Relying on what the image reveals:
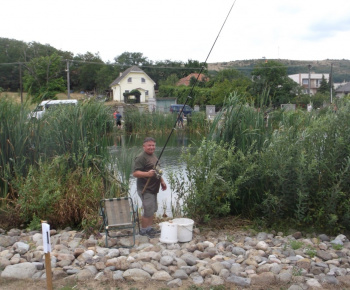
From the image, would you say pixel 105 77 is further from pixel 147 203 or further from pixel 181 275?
pixel 181 275

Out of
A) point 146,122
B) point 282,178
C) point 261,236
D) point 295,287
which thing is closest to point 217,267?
point 295,287

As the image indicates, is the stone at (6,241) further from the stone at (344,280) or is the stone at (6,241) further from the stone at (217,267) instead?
the stone at (344,280)

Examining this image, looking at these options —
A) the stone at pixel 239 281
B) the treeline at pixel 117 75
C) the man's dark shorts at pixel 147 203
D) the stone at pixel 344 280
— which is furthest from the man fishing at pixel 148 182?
the treeline at pixel 117 75

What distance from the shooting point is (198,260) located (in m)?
5.16

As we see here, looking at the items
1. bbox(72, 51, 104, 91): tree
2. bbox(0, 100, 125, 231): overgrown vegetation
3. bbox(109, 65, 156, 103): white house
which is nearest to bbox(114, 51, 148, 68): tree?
bbox(109, 65, 156, 103): white house

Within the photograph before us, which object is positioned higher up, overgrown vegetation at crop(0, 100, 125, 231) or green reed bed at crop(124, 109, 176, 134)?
overgrown vegetation at crop(0, 100, 125, 231)

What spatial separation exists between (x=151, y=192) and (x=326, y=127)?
9.46ft

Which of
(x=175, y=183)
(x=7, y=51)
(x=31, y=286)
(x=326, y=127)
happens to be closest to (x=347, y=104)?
(x=326, y=127)

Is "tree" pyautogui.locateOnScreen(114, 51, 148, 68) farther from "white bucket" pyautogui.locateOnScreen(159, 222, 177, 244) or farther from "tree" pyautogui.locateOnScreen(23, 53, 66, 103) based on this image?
"white bucket" pyautogui.locateOnScreen(159, 222, 177, 244)

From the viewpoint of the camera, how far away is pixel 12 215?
7.18 meters

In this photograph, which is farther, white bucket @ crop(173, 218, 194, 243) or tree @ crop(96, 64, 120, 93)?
tree @ crop(96, 64, 120, 93)

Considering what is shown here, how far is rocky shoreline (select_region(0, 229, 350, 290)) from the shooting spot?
459 centimetres

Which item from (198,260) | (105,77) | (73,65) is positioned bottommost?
(198,260)

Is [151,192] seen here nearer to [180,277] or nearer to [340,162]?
[180,277]
